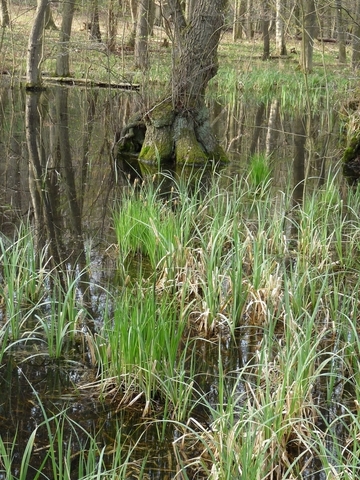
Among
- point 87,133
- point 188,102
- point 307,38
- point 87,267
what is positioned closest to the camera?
point 87,267

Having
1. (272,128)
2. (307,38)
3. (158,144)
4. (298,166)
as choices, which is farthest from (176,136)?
(307,38)

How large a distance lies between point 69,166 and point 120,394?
6626mm

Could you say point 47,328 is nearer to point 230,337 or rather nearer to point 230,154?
point 230,337

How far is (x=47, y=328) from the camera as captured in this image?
3.93 m

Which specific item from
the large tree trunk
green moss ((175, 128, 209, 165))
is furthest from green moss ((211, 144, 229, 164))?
green moss ((175, 128, 209, 165))

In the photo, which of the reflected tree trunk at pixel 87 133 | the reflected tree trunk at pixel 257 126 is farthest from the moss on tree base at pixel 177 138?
the reflected tree trunk at pixel 257 126

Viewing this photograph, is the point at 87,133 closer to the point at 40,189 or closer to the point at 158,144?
the point at 158,144

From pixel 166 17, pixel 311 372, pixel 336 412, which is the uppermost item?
pixel 166 17

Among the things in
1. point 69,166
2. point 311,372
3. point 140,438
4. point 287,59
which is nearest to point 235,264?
point 311,372

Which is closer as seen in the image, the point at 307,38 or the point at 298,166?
the point at 298,166

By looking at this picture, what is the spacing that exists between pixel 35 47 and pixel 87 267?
1319cm

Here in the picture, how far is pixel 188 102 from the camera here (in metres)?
10.5

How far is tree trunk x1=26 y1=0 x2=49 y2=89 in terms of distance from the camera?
1684cm

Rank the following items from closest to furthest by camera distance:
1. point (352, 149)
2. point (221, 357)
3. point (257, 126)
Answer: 1. point (221, 357)
2. point (352, 149)
3. point (257, 126)
